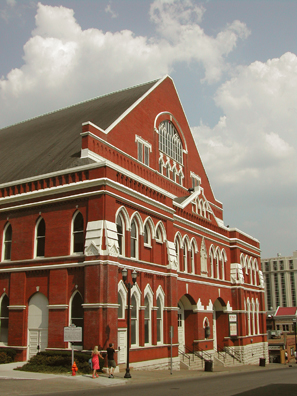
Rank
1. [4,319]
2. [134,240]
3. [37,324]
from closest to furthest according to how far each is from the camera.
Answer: [37,324] → [4,319] → [134,240]

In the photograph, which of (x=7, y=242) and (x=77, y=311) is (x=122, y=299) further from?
(x=7, y=242)

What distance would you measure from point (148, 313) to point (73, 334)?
7.79 meters

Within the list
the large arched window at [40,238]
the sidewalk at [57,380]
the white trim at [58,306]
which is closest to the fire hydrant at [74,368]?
the sidewalk at [57,380]

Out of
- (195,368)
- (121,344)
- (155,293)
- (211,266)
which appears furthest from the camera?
(211,266)

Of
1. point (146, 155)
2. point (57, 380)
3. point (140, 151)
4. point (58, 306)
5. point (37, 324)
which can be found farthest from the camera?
point (146, 155)

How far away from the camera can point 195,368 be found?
106 feet

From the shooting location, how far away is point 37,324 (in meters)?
24.5

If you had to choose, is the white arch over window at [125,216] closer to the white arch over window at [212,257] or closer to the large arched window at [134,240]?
the large arched window at [134,240]

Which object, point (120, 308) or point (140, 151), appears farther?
point (140, 151)

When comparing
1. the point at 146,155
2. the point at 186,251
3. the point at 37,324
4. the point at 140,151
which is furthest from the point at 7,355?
the point at 146,155

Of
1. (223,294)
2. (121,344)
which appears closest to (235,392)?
(121,344)

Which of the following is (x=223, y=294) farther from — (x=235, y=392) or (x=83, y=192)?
(x=235, y=392)

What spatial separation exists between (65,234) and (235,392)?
1256cm

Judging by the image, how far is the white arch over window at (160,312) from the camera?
28.0 meters
